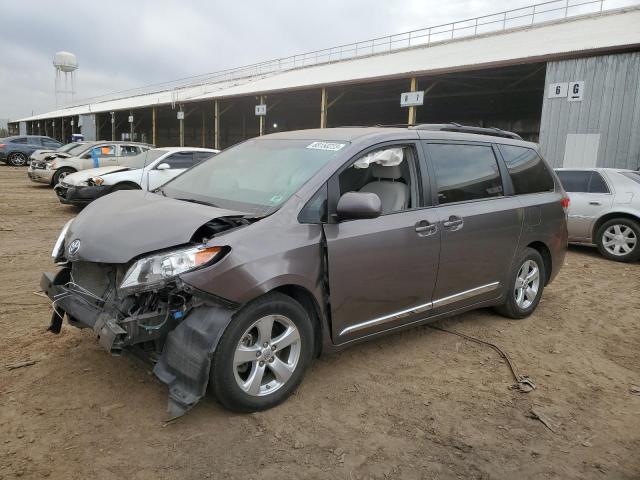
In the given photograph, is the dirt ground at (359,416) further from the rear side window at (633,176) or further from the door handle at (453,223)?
the rear side window at (633,176)

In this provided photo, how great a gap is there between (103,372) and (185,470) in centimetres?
120

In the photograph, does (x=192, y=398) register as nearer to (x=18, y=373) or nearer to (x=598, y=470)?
(x=18, y=373)

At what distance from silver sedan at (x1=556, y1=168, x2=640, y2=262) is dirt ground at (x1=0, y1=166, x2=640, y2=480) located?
3999 millimetres

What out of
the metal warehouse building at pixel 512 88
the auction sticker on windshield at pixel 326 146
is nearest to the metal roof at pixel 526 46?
the metal warehouse building at pixel 512 88

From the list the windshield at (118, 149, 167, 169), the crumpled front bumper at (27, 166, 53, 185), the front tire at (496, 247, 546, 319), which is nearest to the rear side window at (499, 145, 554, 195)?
the front tire at (496, 247, 546, 319)

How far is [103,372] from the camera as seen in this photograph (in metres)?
3.24

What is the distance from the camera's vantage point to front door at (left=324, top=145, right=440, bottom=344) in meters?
3.13

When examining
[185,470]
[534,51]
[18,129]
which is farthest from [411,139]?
[18,129]

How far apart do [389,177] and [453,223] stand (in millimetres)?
623

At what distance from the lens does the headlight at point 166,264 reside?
2.62 m

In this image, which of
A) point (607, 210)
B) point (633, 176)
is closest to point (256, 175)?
point (607, 210)

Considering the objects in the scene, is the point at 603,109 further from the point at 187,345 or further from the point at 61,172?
the point at 61,172

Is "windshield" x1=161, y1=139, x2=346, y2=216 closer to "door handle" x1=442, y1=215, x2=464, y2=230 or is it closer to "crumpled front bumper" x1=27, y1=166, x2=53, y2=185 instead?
"door handle" x1=442, y1=215, x2=464, y2=230

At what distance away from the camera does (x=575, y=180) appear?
840cm
